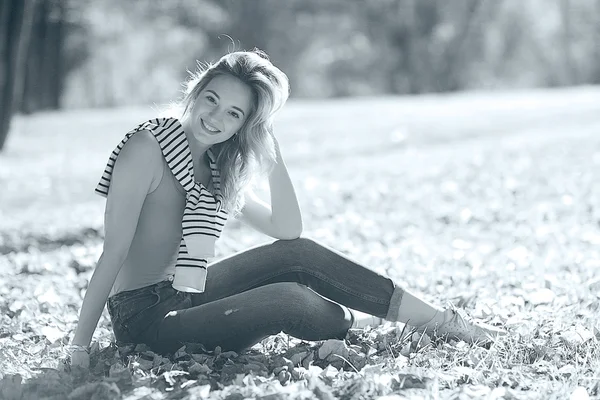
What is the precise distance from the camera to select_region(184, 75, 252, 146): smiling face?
346 cm

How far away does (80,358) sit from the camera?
10.4 ft

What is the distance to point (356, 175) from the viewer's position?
9.00m

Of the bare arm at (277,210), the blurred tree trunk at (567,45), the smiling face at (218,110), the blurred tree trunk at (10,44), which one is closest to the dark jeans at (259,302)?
the bare arm at (277,210)

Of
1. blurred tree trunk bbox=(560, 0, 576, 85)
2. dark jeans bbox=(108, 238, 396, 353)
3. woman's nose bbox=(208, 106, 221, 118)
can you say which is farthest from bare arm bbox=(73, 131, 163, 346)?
blurred tree trunk bbox=(560, 0, 576, 85)

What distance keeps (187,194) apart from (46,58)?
67.9ft

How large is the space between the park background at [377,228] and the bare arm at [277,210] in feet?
1.80

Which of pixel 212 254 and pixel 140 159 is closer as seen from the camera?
pixel 140 159

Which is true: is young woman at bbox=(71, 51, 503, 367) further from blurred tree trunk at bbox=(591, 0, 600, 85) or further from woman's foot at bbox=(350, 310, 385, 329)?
blurred tree trunk at bbox=(591, 0, 600, 85)

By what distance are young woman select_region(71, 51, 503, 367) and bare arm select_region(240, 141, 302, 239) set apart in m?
0.01

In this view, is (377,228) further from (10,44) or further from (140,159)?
(10,44)

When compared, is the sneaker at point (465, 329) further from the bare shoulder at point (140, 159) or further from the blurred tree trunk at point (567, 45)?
the blurred tree trunk at point (567, 45)

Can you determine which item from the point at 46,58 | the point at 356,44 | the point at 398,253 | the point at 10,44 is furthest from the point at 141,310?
the point at 356,44

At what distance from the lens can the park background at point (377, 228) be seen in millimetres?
3111

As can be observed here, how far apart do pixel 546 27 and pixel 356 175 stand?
2679 centimetres
